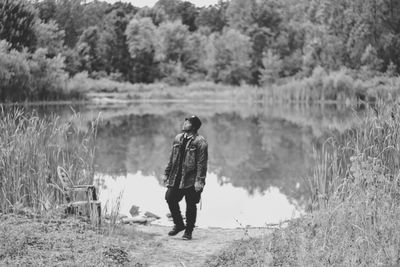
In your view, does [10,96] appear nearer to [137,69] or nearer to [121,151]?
[121,151]

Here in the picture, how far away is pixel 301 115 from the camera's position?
33625 millimetres

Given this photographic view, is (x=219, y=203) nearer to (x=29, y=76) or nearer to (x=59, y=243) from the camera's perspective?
(x=59, y=243)

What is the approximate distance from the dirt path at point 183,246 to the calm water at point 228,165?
24.5 inches

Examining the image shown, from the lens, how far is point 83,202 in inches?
310

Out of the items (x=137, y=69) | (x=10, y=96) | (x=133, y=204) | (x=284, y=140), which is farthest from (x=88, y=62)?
(x=133, y=204)

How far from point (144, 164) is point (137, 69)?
57.4 metres

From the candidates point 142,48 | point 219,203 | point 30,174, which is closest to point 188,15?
point 142,48

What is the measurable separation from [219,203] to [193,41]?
68.3m

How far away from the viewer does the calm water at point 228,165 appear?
11369mm

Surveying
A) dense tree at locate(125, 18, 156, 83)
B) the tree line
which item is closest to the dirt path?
the tree line

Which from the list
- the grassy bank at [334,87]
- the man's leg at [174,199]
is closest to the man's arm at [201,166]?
the man's leg at [174,199]

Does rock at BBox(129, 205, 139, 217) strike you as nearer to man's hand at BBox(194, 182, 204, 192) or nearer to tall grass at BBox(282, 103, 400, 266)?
man's hand at BBox(194, 182, 204, 192)

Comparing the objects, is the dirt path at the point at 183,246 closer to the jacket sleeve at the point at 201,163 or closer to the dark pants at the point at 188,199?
the dark pants at the point at 188,199

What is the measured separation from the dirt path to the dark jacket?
31.3 inches
